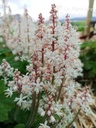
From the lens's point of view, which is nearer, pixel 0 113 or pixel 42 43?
pixel 42 43

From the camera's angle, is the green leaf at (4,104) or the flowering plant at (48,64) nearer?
the flowering plant at (48,64)

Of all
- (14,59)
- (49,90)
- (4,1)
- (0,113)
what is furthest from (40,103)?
(4,1)

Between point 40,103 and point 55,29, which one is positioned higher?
point 55,29

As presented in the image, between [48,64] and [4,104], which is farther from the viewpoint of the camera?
[4,104]

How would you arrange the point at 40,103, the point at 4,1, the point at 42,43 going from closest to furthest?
the point at 42,43 → the point at 40,103 → the point at 4,1

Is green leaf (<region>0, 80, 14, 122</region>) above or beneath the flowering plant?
beneath

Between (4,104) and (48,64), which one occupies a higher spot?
(48,64)

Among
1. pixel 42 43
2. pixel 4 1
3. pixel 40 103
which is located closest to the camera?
pixel 42 43

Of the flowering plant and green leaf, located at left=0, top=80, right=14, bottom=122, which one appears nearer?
the flowering plant

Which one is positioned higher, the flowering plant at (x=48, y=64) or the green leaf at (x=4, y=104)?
the flowering plant at (x=48, y=64)

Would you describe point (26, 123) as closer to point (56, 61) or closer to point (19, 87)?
point (19, 87)

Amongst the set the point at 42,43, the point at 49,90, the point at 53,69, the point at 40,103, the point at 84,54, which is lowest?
the point at 84,54
